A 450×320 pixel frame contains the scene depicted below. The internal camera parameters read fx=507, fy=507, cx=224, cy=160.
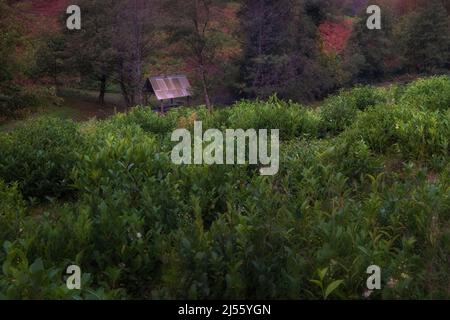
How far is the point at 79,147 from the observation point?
7.61 meters

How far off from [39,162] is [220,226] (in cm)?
411

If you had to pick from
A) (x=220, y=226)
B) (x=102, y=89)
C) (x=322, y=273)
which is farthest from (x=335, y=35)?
(x=322, y=273)

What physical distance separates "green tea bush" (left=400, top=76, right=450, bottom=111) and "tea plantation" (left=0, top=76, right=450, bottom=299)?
3413mm

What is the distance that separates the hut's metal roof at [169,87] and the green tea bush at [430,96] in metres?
15.0

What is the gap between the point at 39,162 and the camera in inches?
278

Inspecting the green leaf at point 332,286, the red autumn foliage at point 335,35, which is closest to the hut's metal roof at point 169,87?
the red autumn foliage at point 335,35

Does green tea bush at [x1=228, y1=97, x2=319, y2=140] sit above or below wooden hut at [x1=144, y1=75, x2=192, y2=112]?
below

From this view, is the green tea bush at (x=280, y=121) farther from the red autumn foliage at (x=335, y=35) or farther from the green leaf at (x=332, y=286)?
the red autumn foliage at (x=335, y=35)

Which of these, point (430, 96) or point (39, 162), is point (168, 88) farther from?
point (39, 162)

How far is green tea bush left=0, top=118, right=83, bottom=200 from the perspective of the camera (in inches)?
268

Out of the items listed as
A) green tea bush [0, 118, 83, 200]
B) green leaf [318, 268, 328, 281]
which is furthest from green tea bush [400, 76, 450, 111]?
green leaf [318, 268, 328, 281]

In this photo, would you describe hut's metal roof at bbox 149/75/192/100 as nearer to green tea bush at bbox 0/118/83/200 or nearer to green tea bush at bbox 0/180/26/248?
green tea bush at bbox 0/118/83/200
